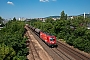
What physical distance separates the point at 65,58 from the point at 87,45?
32.3 feet

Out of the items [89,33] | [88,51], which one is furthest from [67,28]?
[88,51]

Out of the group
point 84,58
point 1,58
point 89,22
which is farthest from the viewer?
point 89,22

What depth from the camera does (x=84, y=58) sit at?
93.8ft

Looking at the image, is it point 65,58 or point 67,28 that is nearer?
point 65,58

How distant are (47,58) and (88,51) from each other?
10.4 metres

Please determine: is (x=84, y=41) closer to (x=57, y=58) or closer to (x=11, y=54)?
(x=57, y=58)

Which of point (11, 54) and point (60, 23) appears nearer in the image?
point (11, 54)

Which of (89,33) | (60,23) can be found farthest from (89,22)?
(89,33)

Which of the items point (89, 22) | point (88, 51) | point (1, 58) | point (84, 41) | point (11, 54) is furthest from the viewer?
point (89, 22)

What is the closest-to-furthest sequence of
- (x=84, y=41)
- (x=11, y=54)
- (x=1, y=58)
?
(x=1, y=58)
(x=11, y=54)
(x=84, y=41)

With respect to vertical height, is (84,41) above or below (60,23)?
below

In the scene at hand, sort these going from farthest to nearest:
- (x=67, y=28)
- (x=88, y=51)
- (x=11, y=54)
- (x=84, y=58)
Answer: (x=67, y=28) → (x=88, y=51) → (x=84, y=58) → (x=11, y=54)

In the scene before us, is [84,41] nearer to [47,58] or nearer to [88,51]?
[88,51]

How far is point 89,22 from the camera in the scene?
8681cm
